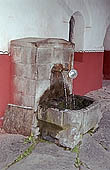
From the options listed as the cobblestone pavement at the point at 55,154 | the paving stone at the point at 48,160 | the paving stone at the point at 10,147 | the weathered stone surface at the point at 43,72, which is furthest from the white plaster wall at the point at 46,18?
the paving stone at the point at 48,160

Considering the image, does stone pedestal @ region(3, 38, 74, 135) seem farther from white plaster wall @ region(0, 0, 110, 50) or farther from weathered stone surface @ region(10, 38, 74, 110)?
white plaster wall @ region(0, 0, 110, 50)

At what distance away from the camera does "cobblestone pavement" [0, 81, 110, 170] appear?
3047 mm

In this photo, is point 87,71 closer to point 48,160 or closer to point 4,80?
point 4,80

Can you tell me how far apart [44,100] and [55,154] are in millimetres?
866

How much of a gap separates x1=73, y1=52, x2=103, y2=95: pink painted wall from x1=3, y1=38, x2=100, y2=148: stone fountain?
181 cm

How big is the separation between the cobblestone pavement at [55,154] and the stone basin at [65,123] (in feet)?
0.43

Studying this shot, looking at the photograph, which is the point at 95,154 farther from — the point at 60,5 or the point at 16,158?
the point at 60,5

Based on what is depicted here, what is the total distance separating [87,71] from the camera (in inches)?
246

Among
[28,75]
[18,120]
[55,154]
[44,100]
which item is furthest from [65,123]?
[28,75]

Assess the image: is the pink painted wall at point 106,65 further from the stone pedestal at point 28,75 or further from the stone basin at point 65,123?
the stone basin at point 65,123

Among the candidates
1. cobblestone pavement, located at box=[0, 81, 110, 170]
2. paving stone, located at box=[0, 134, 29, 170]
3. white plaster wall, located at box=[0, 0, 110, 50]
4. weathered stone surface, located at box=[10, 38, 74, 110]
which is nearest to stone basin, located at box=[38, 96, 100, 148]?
cobblestone pavement, located at box=[0, 81, 110, 170]

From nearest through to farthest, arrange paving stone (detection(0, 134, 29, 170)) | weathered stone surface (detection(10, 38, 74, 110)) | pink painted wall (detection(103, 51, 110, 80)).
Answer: paving stone (detection(0, 134, 29, 170)) → weathered stone surface (detection(10, 38, 74, 110)) → pink painted wall (detection(103, 51, 110, 80))

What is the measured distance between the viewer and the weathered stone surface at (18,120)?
3771 mm

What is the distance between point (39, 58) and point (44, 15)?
1107 millimetres
